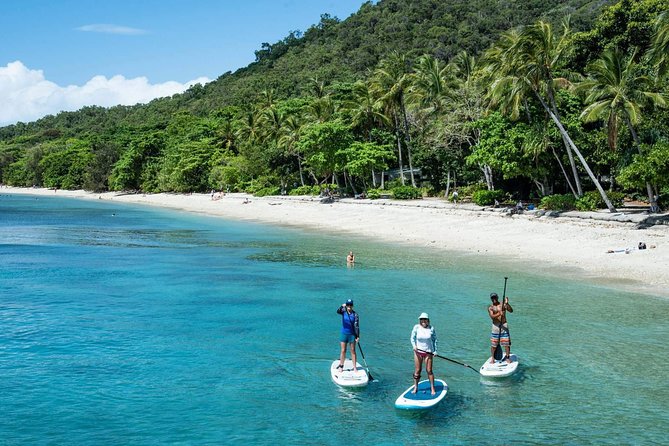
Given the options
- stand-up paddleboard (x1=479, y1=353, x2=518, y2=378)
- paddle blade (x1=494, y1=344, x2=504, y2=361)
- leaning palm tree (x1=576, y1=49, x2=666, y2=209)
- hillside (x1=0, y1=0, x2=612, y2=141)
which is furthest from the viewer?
hillside (x1=0, y1=0, x2=612, y2=141)

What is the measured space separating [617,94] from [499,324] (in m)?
25.4

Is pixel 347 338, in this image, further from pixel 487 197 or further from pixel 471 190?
pixel 471 190

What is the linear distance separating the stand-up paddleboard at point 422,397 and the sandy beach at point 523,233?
13508 mm

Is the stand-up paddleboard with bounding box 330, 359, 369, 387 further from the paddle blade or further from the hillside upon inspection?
the hillside

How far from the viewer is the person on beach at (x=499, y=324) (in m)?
14.9

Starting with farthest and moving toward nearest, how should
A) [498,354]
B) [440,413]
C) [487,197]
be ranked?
[487,197] < [498,354] < [440,413]

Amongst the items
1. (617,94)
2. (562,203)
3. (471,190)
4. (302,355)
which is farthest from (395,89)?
(302,355)

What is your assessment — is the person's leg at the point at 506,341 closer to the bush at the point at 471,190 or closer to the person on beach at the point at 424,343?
the person on beach at the point at 424,343

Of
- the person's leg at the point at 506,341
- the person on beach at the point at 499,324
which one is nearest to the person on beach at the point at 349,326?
the person on beach at the point at 499,324

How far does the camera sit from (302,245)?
1624 inches

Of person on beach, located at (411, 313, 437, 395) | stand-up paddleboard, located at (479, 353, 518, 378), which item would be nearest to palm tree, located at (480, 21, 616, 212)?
stand-up paddleboard, located at (479, 353, 518, 378)

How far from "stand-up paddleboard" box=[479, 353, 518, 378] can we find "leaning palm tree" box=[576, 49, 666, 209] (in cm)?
2419

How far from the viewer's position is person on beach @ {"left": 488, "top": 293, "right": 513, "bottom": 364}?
14898mm

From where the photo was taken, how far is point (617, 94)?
35000 mm
